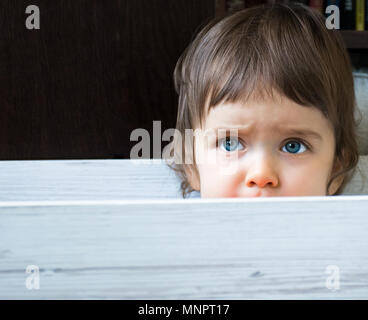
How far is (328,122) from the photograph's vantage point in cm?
86

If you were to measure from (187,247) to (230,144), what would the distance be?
16.0 inches

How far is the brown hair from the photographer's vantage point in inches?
32.9

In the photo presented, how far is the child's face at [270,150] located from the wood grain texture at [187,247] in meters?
0.33

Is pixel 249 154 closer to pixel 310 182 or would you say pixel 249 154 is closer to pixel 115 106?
pixel 310 182

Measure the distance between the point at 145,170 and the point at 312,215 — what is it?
58cm

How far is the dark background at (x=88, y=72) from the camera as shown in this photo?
1.13 metres

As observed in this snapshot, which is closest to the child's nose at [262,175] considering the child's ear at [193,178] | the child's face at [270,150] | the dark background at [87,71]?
the child's face at [270,150]

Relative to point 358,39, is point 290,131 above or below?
below

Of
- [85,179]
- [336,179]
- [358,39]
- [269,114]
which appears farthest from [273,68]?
[358,39]

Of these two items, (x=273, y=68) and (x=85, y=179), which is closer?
(x=273, y=68)

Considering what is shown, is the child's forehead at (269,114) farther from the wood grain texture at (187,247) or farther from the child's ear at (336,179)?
the wood grain texture at (187,247)

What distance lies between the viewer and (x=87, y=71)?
3.76 ft

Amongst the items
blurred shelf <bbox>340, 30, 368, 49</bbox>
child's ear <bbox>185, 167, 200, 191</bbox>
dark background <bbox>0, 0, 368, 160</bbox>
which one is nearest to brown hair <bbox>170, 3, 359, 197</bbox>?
child's ear <bbox>185, 167, 200, 191</bbox>

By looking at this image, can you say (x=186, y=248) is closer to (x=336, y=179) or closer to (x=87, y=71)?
(x=336, y=179)
